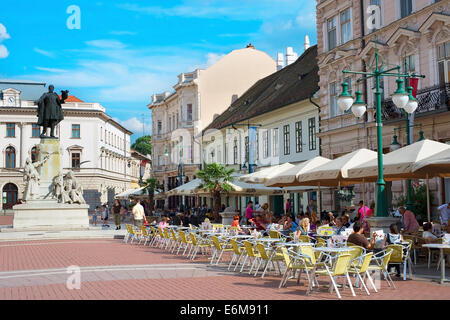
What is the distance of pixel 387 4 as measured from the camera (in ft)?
77.0

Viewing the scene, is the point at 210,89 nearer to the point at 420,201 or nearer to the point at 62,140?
the point at 62,140

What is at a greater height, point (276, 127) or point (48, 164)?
point (276, 127)

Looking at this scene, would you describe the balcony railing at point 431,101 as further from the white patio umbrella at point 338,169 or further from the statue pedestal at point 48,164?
the statue pedestal at point 48,164

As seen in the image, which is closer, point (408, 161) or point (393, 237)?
point (393, 237)

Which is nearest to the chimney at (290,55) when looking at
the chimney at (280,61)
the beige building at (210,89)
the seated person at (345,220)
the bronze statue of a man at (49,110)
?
the chimney at (280,61)

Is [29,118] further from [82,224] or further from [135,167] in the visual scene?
[82,224]

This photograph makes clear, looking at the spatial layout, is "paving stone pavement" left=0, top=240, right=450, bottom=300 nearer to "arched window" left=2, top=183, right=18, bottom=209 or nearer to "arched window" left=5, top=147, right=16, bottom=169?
"arched window" left=2, top=183, right=18, bottom=209

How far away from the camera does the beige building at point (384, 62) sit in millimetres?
20172

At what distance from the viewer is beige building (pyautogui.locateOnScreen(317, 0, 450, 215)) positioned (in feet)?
66.2

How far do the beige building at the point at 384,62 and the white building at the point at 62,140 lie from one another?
53834mm

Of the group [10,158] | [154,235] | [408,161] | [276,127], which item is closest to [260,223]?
[154,235]

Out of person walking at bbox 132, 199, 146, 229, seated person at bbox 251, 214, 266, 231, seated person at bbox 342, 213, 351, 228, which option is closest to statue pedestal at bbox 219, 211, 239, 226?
person walking at bbox 132, 199, 146, 229

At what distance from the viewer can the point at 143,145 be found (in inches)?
4860

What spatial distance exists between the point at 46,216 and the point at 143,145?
3821 inches
